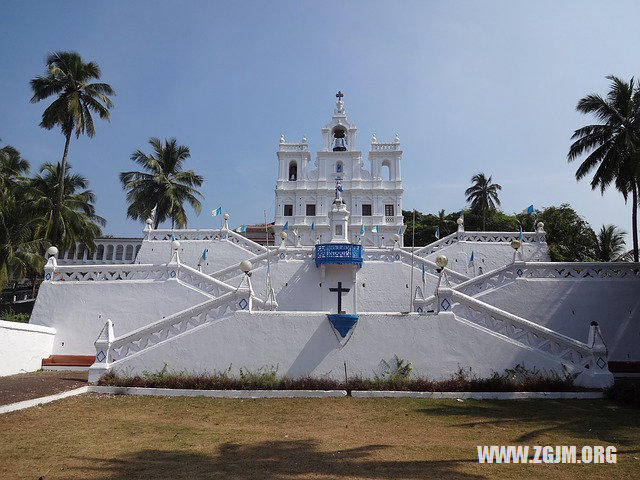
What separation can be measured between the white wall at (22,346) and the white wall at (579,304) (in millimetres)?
17706

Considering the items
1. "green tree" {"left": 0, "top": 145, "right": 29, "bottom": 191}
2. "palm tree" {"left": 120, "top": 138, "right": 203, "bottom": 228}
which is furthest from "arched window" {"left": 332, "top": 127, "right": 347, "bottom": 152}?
"green tree" {"left": 0, "top": 145, "right": 29, "bottom": 191}

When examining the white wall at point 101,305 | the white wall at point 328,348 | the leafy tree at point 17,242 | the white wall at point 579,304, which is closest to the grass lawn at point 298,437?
the white wall at point 328,348

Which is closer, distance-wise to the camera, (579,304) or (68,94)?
(579,304)

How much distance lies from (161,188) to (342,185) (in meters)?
16.5

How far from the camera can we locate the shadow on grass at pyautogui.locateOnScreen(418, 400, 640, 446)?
→ 9.82 metres

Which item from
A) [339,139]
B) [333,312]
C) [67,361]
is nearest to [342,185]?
[339,139]

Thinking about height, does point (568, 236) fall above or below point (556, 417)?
above

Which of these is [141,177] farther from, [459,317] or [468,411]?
[468,411]

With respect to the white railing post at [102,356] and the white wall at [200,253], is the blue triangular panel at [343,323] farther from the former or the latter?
the white wall at [200,253]

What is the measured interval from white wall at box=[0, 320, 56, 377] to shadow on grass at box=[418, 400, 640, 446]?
44.5ft

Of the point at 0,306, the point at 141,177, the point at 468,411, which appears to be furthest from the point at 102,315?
the point at 141,177

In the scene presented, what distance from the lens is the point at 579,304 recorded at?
2069 cm

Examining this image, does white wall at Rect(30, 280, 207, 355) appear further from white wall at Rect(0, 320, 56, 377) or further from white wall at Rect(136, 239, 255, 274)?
white wall at Rect(136, 239, 255, 274)

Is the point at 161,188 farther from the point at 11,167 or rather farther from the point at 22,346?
the point at 22,346
